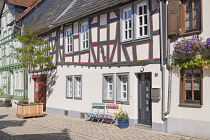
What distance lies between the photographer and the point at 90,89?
14516 millimetres

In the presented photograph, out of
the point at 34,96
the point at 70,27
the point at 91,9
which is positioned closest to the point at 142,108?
the point at 91,9

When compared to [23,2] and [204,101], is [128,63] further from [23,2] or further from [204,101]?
[23,2]

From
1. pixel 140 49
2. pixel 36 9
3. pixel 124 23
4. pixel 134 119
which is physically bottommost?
pixel 134 119

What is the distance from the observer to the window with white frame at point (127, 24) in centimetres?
1242

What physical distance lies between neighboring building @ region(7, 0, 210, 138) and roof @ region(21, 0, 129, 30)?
0.23 feet

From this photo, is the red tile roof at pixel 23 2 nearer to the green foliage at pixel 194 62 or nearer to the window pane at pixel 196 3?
the green foliage at pixel 194 62

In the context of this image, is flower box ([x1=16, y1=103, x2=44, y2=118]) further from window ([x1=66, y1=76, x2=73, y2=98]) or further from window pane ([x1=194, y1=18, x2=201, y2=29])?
window pane ([x1=194, y1=18, x2=201, y2=29])

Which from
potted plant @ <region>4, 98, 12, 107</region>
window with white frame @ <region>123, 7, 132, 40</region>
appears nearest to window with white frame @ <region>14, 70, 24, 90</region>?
potted plant @ <region>4, 98, 12, 107</region>

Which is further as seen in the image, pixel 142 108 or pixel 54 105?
pixel 54 105

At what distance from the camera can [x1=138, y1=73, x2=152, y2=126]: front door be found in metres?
11.5

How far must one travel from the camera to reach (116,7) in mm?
12914

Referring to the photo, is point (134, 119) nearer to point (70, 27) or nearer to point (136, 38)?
point (136, 38)

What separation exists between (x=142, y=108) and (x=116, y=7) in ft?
14.9

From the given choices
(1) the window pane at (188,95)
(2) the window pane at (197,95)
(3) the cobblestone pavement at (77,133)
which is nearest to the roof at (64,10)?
(1) the window pane at (188,95)
